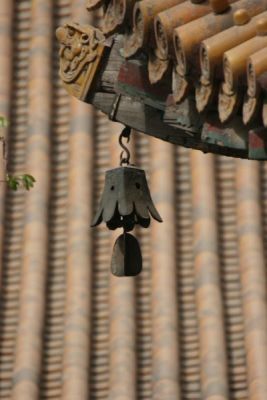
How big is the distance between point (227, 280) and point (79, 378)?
3.80 ft

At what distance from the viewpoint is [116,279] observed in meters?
12.8

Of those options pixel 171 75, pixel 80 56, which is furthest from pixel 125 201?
pixel 171 75

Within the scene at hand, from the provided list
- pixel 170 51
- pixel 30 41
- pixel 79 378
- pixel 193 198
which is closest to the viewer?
pixel 170 51

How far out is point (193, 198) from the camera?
13.2 meters

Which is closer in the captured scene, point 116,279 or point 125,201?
point 125,201

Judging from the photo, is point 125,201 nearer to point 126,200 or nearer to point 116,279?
point 126,200

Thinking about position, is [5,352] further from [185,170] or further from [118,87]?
[118,87]

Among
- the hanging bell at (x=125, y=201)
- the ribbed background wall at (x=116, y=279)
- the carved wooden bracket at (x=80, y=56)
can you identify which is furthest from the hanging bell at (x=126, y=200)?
the ribbed background wall at (x=116, y=279)

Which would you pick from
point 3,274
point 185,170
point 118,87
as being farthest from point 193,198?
point 118,87

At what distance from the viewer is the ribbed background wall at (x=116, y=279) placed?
40.7ft

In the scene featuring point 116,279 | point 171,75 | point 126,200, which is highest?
point 171,75

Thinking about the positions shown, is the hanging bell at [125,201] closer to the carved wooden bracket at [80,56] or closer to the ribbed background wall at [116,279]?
the carved wooden bracket at [80,56]

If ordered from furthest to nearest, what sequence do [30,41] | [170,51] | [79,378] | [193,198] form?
[30,41] → [193,198] → [79,378] → [170,51]

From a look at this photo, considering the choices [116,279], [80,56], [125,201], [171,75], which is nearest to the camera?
[171,75]
